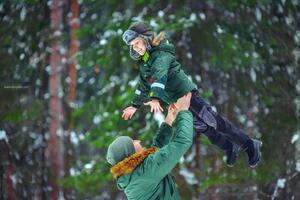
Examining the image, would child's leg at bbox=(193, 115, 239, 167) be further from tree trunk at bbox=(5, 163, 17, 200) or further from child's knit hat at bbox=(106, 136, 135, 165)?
tree trunk at bbox=(5, 163, 17, 200)

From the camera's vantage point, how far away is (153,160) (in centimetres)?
351

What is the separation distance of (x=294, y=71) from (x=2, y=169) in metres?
5.37

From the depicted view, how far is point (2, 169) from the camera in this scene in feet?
31.6

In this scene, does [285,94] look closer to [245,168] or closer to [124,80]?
[245,168]

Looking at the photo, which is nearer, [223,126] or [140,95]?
[140,95]

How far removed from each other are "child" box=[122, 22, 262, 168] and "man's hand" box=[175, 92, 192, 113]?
0.11 ft

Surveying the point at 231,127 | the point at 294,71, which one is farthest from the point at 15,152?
the point at 231,127

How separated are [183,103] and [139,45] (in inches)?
20.3

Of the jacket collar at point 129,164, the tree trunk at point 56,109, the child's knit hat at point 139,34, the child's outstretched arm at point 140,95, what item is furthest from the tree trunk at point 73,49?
the jacket collar at point 129,164

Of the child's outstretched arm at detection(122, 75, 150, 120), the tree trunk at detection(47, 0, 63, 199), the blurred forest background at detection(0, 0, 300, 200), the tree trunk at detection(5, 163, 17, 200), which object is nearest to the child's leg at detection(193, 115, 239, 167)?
the child's outstretched arm at detection(122, 75, 150, 120)

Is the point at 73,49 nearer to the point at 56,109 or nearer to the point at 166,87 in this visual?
the point at 56,109

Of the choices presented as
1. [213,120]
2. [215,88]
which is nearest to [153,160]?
[213,120]

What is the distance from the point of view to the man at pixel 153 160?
3451 millimetres

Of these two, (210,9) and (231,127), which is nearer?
(231,127)
